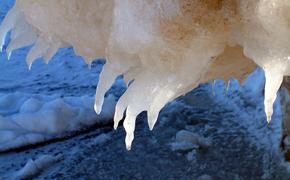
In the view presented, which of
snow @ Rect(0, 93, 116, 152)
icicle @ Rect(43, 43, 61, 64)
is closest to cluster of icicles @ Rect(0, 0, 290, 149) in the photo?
icicle @ Rect(43, 43, 61, 64)

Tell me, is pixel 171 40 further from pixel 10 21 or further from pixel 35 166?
pixel 35 166

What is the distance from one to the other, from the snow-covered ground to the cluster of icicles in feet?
4.94

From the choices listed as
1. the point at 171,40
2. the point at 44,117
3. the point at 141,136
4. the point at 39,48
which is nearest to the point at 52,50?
the point at 39,48

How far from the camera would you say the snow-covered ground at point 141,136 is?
98.0 inches

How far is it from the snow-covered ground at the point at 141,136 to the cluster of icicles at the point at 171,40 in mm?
1506

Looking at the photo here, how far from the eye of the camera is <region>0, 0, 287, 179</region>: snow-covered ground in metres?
2.49

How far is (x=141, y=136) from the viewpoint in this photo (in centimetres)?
281

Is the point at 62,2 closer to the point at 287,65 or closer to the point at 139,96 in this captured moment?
the point at 139,96

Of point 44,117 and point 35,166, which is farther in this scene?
point 44,117

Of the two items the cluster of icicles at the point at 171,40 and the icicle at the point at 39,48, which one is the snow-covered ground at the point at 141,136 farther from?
the cluster of icicles at the point at 171,40

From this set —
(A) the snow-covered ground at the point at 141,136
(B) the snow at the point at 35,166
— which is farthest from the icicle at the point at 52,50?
(B) the snow at the point at 35,166

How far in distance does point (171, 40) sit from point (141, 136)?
199 cm

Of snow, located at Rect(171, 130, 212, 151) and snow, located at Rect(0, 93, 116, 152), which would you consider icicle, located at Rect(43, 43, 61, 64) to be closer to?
snow, located at Rect(171, 130, 212, 151)

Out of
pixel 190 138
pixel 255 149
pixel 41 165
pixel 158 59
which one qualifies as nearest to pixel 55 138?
pixel 41 165
